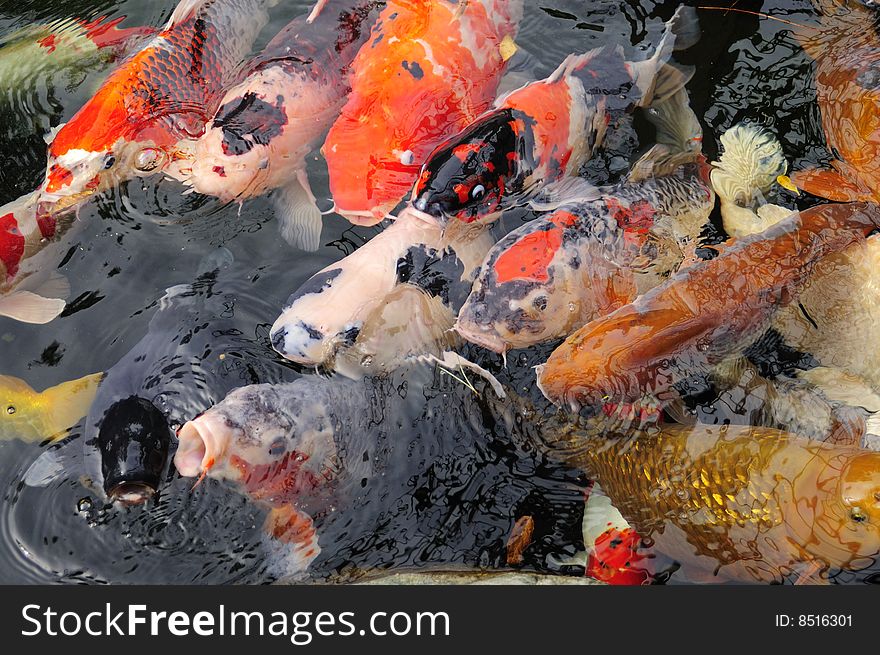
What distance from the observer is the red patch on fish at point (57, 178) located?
422cm

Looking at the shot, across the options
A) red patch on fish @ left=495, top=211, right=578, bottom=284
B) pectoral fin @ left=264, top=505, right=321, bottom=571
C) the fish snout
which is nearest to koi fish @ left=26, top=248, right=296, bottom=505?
the fish snout

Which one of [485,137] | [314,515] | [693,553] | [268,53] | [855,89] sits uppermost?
[268,53]

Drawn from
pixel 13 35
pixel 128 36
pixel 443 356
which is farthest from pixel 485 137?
pixel 13 35

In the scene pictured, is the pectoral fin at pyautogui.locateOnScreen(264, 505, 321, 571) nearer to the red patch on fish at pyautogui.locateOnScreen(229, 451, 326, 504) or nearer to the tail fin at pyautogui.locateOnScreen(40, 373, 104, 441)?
the red patch on fish at pyautogui.locateOnScreen(229, 451, 326, 504)

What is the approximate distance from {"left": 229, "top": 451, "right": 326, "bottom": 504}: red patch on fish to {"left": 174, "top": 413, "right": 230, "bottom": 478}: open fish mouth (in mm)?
167

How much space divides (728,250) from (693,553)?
1.43 m

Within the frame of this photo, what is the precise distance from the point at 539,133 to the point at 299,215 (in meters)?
1.40

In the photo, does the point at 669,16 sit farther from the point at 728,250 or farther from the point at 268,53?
the point at 268,53

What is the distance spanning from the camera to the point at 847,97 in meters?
4.44

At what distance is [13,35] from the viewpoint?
5086 millimetres

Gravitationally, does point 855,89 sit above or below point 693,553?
above

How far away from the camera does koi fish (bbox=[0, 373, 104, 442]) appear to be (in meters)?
3.92

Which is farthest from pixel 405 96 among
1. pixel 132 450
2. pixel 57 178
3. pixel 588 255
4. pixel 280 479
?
pixel 132 450

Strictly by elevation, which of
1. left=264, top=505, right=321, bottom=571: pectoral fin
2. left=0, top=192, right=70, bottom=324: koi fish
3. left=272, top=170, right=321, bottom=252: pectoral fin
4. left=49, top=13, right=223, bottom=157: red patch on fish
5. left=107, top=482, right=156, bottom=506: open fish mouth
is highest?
left=49, top=13, right=223, bottom=157: red patch on fish
